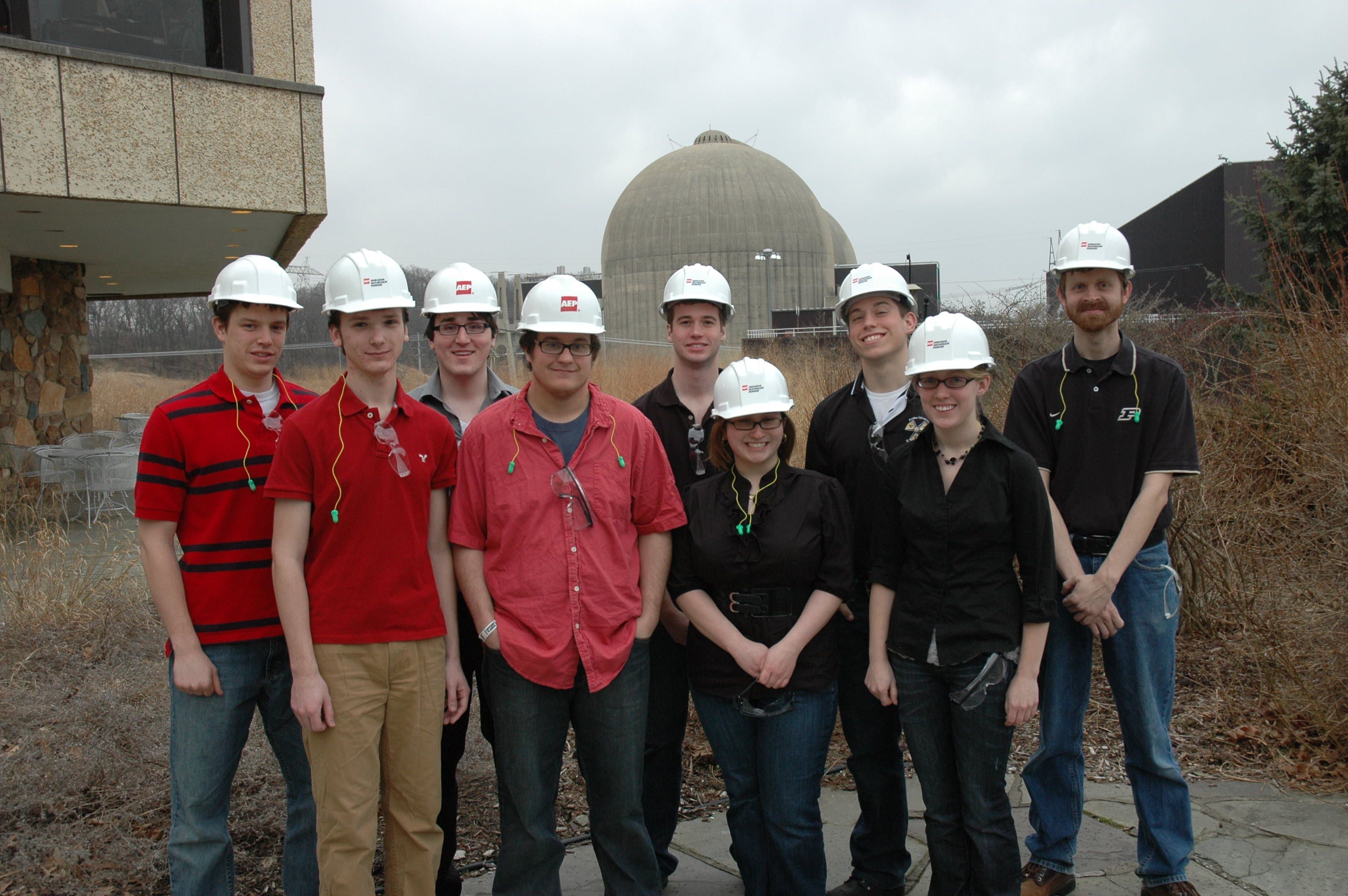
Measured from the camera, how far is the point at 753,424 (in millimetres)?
3117

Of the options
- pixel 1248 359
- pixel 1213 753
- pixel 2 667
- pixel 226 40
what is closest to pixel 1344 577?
pixel 1213 753

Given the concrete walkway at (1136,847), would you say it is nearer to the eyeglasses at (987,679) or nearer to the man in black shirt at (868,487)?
the man in black shirt at (868,487)

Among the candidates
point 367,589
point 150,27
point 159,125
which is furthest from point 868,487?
point 150,27

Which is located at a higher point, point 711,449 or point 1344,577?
point 711,449

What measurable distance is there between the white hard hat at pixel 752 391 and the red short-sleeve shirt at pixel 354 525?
1021 millimetres

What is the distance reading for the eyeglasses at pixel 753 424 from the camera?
3.12 metres

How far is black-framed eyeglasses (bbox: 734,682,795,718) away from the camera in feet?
10.0

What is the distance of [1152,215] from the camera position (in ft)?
103

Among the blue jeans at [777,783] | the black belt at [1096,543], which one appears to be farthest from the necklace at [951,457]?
the blue jeans at [777,783]

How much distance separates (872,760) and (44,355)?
43.0 feet

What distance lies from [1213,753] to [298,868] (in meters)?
4.29

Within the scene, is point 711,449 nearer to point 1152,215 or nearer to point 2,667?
point 2,667

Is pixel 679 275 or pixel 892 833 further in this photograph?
pixel 679 275

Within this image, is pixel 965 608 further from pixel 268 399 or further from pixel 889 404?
pixel 268 399
